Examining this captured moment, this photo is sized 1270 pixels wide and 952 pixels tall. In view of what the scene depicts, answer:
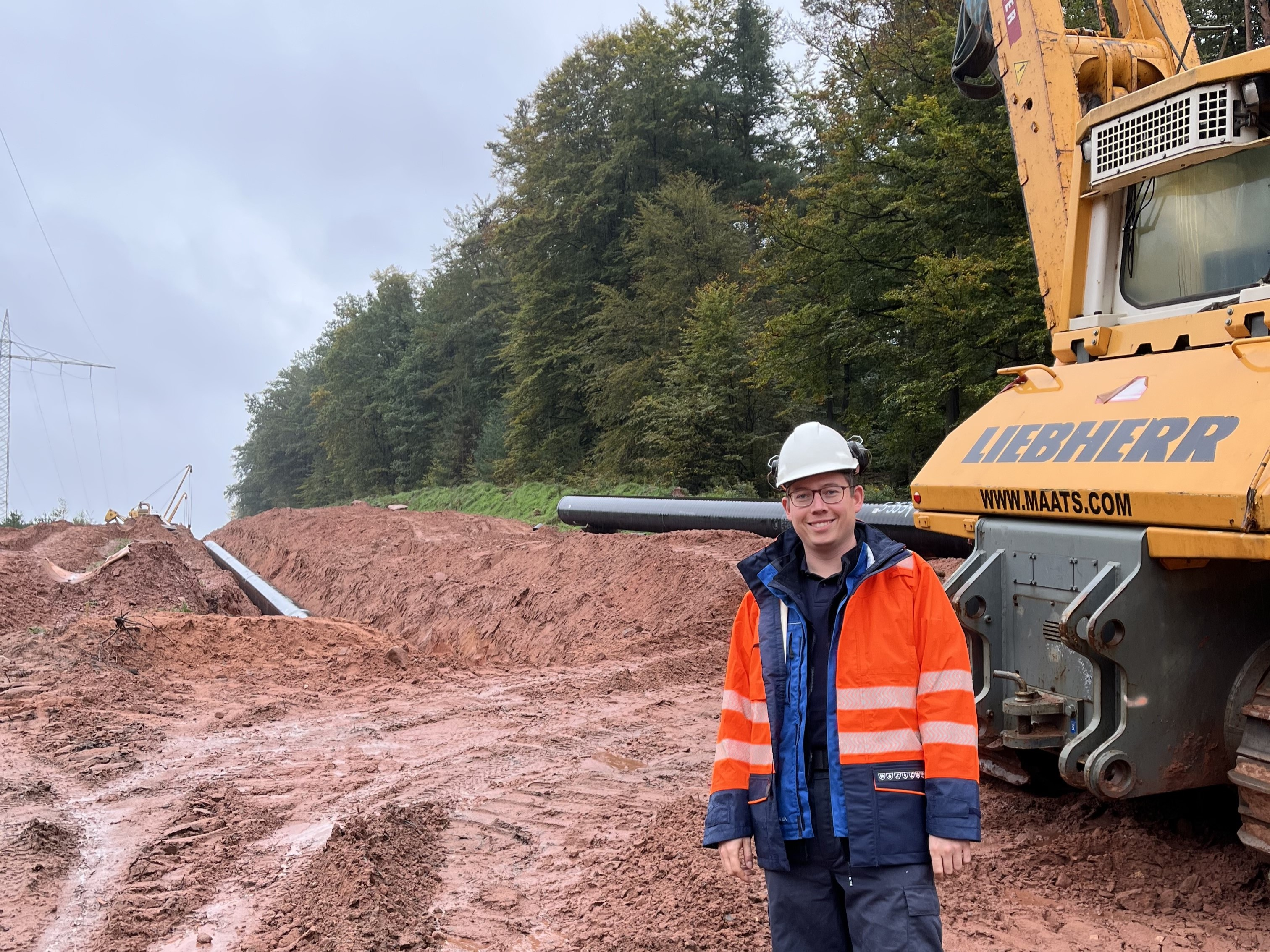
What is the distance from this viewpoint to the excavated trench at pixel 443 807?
3957 mm

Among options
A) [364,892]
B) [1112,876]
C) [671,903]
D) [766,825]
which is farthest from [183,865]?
[1112,876]

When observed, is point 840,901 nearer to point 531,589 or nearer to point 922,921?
point 922,921

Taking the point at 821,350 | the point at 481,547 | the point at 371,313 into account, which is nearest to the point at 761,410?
the point at 821,350

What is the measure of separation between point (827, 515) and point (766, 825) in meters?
0.79

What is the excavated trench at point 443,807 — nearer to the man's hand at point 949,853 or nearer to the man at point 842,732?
the man at point 842,732

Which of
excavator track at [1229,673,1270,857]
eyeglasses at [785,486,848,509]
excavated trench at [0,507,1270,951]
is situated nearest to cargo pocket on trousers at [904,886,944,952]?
eyeglasses at [785,486,848,509]

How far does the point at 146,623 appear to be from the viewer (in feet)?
33.7

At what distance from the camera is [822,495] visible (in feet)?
8.68

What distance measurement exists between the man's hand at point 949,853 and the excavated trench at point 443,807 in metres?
1.52

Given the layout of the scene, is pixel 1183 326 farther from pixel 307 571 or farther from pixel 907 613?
pixel 307 571

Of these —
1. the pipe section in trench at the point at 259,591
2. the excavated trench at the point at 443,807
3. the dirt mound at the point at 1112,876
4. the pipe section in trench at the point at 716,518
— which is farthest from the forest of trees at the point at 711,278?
the dirt mound at the point at 1112,876

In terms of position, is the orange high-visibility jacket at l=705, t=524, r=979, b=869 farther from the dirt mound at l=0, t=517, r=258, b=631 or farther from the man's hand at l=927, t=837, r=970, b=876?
the dirt mound at l=0, t=517, r=258, b=631

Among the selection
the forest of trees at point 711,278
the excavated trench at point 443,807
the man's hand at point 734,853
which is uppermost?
the forest of trees at point 711,278

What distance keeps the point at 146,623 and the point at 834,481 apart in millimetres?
9496
